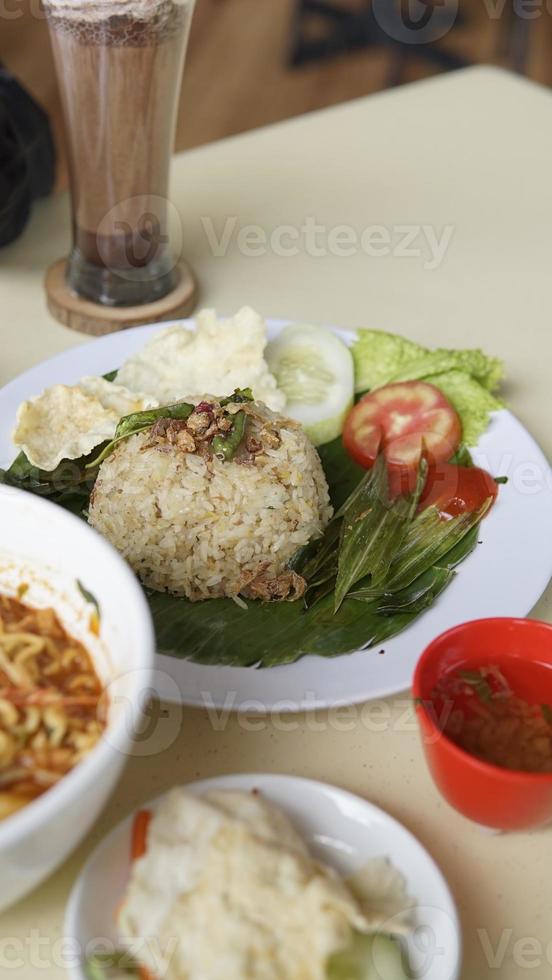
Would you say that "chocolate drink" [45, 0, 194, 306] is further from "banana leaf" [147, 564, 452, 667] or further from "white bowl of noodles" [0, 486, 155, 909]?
"white bowl of noodles" [0, 486, 155, 909]

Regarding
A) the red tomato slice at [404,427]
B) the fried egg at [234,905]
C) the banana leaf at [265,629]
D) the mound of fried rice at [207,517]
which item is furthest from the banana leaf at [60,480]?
the fried egg at [234,905]

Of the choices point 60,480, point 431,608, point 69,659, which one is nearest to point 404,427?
point 431,608

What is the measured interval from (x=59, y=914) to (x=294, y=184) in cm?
245

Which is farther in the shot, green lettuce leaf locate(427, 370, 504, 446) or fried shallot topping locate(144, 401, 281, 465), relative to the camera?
green lettuce leaf locate(427, 370, 504, 446)

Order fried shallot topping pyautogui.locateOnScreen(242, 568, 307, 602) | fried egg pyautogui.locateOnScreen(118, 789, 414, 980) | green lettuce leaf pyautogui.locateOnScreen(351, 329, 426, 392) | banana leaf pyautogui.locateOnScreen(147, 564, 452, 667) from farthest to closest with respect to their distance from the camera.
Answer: green lettuce leaf pyautogui.locateOnScreen(351, 329, 426, 392) < fried shallot topping pyautogui.locateOnScreen(242, 568, 307, 602) < banana leaf pyautogui.locateOnScreen(147, 564, 452, 667) < fried egg pyautogui.locateOnScreen(118, 789, 414, 980)

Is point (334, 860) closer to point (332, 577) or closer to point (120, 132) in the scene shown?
point (332, 577)

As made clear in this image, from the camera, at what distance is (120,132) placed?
248cm

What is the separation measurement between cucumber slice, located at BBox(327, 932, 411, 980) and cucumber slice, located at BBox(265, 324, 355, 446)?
1238 millimetres

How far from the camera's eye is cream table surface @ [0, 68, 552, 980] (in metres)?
1.51

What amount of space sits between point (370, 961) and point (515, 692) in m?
0.47

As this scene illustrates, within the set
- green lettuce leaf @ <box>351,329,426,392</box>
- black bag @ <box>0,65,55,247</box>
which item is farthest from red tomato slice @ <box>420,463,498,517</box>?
black bag @ <box>0,65,55,247</box>

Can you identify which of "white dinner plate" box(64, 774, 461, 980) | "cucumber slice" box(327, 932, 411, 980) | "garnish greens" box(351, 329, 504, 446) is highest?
"cucumber slice" box(327, 932, 411, 980)

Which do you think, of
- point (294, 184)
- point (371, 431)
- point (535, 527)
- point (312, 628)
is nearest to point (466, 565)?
point (535, 527)

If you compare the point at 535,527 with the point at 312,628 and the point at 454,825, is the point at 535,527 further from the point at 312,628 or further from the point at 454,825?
the point at 454,825
